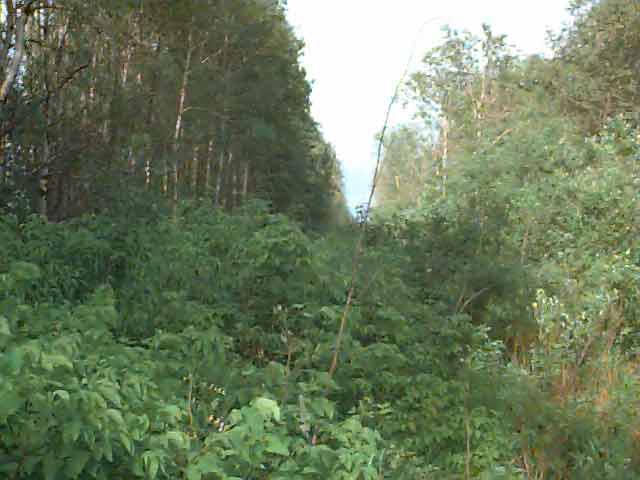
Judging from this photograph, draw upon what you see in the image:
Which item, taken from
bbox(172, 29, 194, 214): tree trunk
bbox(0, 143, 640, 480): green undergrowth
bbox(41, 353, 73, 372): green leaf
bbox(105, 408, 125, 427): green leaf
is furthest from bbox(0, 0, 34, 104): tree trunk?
bbox(105, 408, 125, 427): green leaf

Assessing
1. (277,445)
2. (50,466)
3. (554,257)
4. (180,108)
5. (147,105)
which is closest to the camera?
(50,466)

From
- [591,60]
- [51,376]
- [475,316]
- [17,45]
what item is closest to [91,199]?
[17,45]

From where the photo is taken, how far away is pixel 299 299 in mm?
5789

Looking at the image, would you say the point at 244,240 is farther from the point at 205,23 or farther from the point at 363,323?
the point at 205,23

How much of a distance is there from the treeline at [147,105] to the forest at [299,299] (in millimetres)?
102

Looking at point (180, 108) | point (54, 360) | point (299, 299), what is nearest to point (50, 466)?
point (54, 360)

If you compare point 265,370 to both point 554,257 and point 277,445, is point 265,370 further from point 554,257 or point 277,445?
point 554,257

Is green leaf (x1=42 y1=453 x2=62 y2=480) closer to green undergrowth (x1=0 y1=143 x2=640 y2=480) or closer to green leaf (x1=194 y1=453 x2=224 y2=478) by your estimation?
green undergrowth (x1=0 y1=143 x2=640 y2=480)

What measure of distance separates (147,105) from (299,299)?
15.3 meters

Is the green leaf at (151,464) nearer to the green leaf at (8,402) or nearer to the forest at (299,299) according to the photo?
the forest at (299,299)

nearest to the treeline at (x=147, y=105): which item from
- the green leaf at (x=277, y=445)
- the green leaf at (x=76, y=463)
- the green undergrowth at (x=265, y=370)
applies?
the green undergrowth at (x=265, y=370)

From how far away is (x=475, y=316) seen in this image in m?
10.4

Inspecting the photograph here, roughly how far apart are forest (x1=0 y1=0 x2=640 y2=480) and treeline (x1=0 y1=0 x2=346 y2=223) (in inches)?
4.0

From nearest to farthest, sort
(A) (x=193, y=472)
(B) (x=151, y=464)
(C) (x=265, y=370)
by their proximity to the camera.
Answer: (B) (x=151, y=464), (A) (x=193, y=472), (C) (x=265, y=370)
